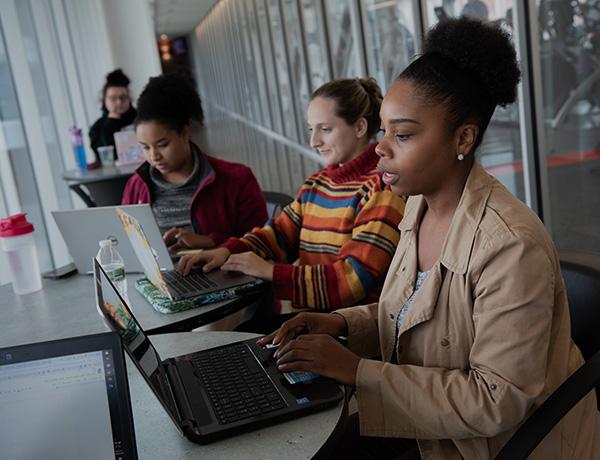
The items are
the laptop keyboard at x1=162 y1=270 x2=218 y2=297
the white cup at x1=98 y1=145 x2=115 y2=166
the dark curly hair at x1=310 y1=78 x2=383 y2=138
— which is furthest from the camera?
the white cup at x1=98 y1=145 x2=115 y2=166

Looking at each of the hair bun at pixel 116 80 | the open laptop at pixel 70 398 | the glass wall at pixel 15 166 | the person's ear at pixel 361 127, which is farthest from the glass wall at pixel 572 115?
the hair bun at pixel 116 80

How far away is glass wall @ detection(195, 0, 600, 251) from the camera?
2.91m

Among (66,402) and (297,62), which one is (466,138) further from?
(297,62)

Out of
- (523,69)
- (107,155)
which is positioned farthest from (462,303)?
(107,155)

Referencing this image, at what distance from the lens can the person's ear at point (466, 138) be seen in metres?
1.20

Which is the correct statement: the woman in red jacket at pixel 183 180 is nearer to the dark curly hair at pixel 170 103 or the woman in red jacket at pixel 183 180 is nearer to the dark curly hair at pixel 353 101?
the dark curly hair at pixel 170 103

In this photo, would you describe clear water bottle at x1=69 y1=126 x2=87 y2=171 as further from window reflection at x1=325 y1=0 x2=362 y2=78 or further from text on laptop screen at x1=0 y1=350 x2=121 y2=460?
text on laptop screen at x1=0 y1=350 x2=121 y2=460

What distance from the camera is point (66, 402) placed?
2.82 feet

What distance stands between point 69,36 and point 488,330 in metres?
5.67

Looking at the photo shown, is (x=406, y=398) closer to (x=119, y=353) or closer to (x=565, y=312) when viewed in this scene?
(x=565, y=312)

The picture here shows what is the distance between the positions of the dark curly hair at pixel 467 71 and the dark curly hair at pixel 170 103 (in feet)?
4.73

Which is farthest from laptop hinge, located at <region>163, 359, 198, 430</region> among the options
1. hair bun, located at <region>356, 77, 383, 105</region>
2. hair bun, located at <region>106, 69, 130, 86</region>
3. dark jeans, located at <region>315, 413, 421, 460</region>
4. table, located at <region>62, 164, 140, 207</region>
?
hair bun, located at <region>106, 69, 130, 86</region>

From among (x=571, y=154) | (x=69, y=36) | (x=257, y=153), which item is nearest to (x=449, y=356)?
(x=571, y=154)

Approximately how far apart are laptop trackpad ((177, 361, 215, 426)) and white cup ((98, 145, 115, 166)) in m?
3.74
